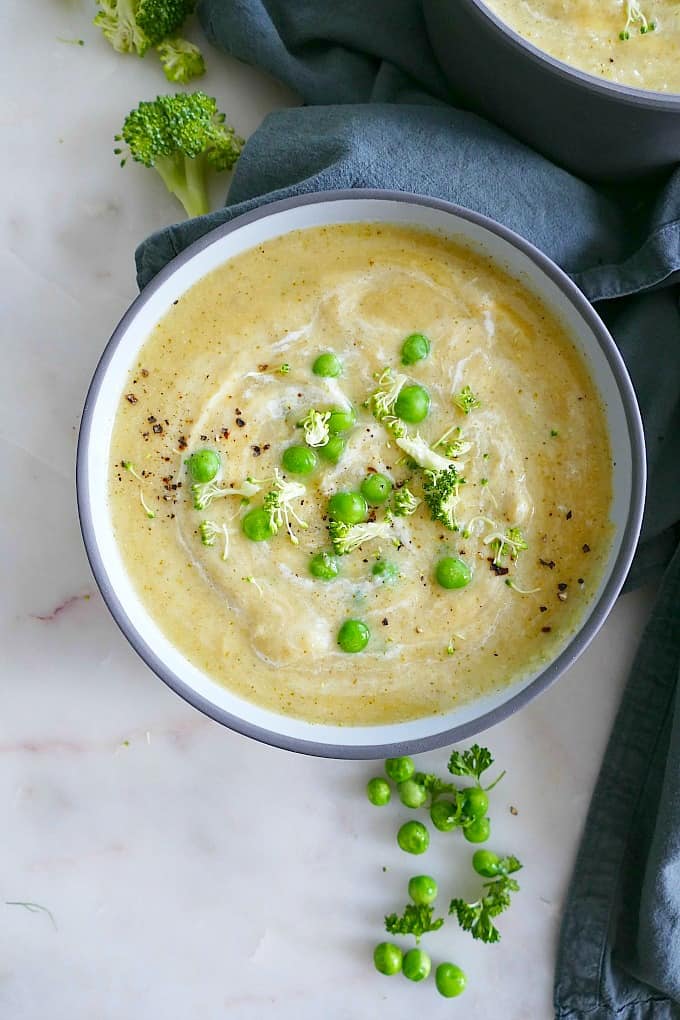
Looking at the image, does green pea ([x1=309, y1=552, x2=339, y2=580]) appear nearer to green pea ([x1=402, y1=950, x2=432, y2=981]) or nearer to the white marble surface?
the white marble surface

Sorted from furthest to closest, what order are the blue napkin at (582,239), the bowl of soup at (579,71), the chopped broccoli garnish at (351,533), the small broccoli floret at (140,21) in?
the small broccoli floret at (140,21) < the blue napkin at (582,239) < the chopped broccoli garnish at (351,533) < the bowl of soup at (579,71)

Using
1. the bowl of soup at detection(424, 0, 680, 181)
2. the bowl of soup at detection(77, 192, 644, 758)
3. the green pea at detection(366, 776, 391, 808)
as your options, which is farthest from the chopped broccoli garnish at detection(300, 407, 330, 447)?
the green pea at detection(366, 776, 391, 808)

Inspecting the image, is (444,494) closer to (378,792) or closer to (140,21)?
(378,792)

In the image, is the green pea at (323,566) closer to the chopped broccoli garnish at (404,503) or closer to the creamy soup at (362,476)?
the creamy soup at (362,476)

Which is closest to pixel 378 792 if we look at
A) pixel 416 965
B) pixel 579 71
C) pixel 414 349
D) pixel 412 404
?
pixel 416 965

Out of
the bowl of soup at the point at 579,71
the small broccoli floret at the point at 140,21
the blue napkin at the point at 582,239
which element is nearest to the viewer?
the bowl of soup at the point at 579,71

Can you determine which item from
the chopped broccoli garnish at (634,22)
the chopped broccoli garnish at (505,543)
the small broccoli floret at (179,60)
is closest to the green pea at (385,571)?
the chopped broccoli garnish at (505,543)
